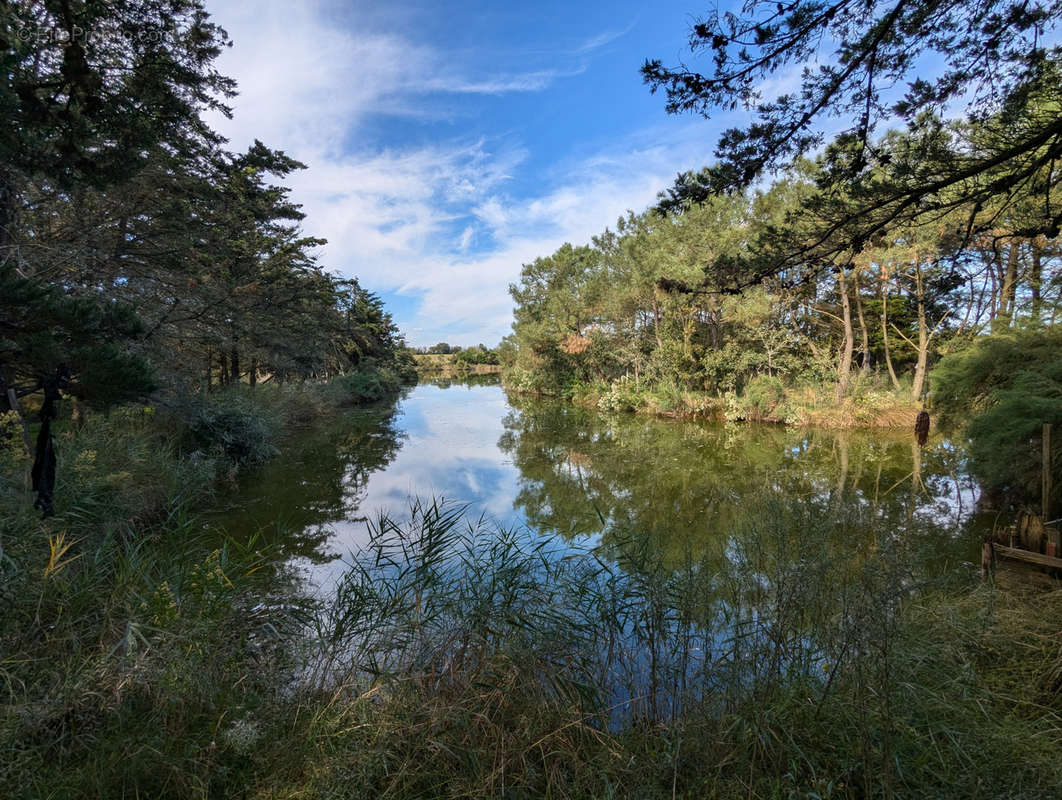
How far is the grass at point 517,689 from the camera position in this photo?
1934mm

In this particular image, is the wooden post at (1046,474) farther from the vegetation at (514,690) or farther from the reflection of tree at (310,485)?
the reflection of tree at (310,485)

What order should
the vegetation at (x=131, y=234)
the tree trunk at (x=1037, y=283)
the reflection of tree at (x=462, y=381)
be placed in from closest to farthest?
the vegetation at (x=131, y=234) < the tree trunk at (x=1037, y=283) < the reflection of tree at (x=462, y=381)

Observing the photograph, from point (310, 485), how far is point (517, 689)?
27.4 feet

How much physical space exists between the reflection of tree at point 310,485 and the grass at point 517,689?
3.94 feet

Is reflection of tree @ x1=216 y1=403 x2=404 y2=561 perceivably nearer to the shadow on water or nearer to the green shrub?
the shadow on water

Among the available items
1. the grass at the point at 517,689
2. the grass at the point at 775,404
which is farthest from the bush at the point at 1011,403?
the grass at the point at 775,404

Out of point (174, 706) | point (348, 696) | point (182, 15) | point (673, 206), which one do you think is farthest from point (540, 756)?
point (182, 15)

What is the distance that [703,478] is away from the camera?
31.1 ft

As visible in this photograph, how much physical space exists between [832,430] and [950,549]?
9.89 metres

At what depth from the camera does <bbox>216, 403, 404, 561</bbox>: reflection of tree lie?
6.78 metres

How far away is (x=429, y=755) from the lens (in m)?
2.18

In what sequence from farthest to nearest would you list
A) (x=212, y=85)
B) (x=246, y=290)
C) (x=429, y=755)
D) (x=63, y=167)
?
(x=246, y=290) → (x=212, y=85) → (x=63, y=167) → (x=429, y=755)

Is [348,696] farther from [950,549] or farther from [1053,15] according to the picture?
[950,549]

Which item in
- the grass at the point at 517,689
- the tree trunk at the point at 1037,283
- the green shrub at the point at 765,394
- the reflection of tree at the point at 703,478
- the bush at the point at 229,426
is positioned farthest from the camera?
the green shrub at the point at 765,394
